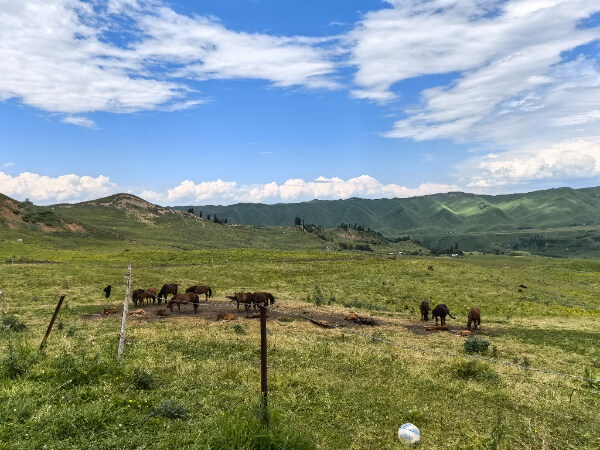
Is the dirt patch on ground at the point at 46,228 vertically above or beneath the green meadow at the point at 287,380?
above

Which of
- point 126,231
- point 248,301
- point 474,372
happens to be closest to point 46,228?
point 126,231

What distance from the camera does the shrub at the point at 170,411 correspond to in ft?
29.8

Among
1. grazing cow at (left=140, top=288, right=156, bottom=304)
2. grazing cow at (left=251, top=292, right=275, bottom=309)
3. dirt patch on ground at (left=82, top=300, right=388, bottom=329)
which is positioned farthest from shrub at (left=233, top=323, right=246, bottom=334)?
grazing cow at (left=140, top=288, right=156, bottom=304)

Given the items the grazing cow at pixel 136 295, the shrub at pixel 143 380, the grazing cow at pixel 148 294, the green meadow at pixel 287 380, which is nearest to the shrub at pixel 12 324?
the green meadow at pixel 287 380

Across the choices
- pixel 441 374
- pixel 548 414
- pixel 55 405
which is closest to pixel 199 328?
pixel 55 405

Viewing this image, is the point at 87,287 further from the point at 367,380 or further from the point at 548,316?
the point at 548,316

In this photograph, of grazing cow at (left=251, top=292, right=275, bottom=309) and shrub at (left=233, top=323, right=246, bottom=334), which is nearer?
shrub at (left=233, top=323, right=246, bottom=334)

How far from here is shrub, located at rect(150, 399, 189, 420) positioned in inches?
357

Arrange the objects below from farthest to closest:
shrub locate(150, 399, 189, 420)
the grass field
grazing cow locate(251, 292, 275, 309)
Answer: grazing cow locate(251, 292, 275, 309) < shrub locate(150, 399, 189, 420) < the grass field

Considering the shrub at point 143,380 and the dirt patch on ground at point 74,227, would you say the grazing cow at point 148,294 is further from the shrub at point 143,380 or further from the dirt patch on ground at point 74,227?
the dirt patch on ground at point 74,227

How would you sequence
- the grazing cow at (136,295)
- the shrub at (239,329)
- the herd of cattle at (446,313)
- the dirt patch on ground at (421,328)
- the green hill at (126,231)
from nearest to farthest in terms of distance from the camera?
the shrub at (239,329) → the dirt patch on ground at (421,328) → the herd of cattle at (446,313) → the grazing cow at (136,295) → the green hill at (126,231)

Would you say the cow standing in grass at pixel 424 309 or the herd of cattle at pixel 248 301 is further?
the cow standing in grass at pixel 424 309

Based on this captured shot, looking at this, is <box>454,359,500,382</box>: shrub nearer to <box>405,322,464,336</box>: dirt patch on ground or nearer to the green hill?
<box>405,322,464,336</box>: dirt patch on ground

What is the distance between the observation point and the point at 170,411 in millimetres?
→ 9117
